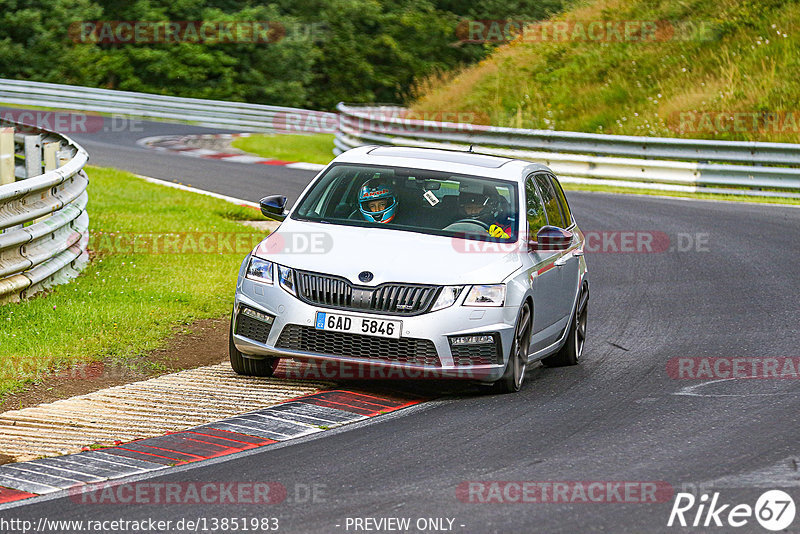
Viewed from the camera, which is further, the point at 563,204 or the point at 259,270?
the point at 563,204

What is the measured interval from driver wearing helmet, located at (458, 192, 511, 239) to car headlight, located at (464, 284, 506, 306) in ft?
2.61

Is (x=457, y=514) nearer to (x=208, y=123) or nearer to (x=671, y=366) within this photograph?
(x=671, y=366)

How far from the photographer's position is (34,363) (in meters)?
8.84

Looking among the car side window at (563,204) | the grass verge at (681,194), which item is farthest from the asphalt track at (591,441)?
the grass verge at (681,194)

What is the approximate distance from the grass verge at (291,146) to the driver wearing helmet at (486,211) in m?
18.7

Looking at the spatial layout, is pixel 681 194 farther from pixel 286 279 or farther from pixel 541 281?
pixel 286 279

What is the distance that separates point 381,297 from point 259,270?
3.18 ft

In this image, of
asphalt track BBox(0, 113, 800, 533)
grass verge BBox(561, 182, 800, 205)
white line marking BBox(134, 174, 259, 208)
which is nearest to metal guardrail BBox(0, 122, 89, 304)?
asphalt track BBox(0, 113, 800, 533)

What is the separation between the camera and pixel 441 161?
381 inches

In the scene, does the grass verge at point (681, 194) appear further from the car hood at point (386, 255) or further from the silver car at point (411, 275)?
the car hood at point (386, 255)

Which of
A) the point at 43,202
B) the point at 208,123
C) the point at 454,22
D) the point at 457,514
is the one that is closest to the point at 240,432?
the point at 457,514
